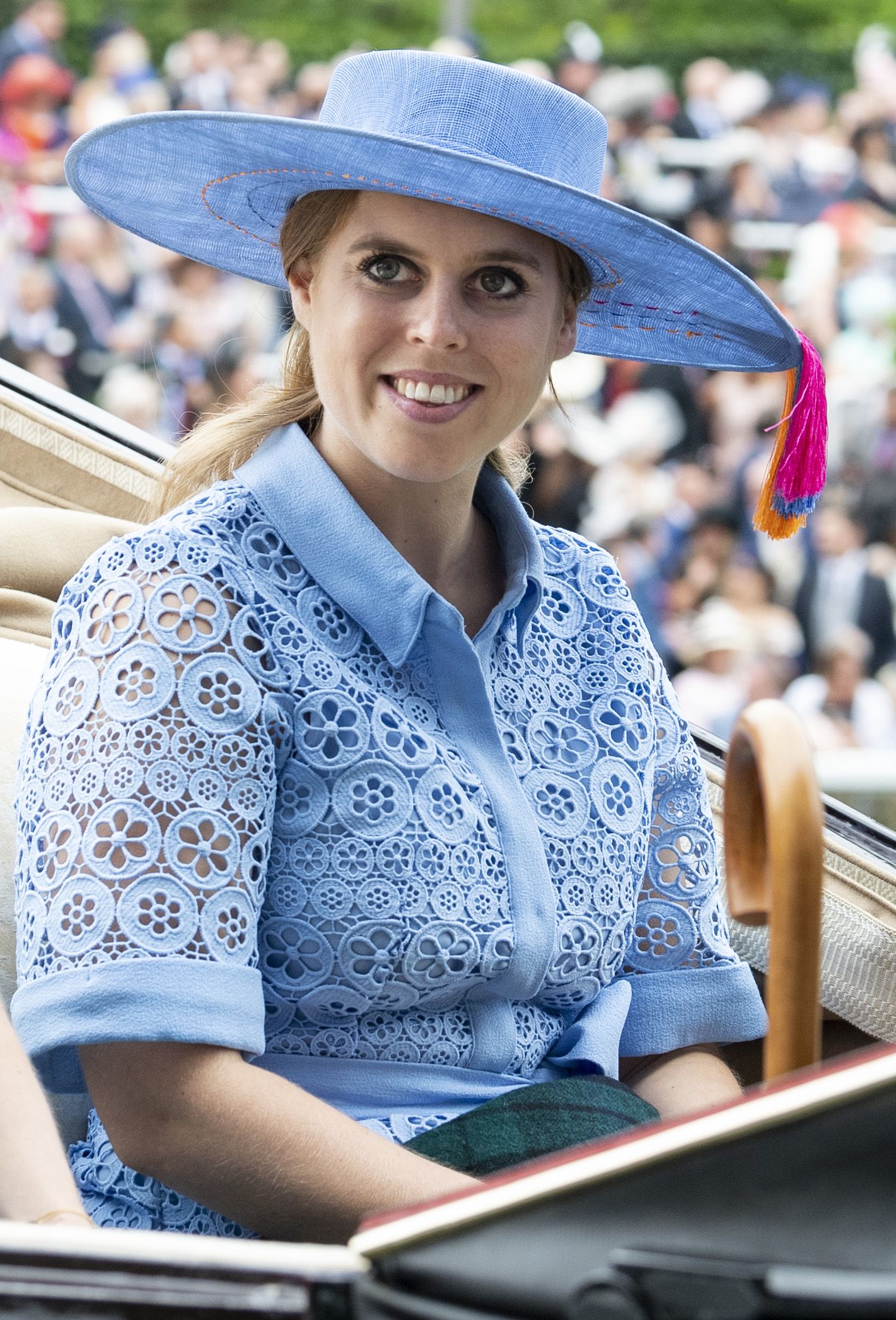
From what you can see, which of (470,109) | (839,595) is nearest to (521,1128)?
(470,109)

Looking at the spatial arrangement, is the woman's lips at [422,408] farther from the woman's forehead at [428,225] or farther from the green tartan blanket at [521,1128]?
the green tartan blanket at [521,1128]

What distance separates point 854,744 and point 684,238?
5070 millimetres

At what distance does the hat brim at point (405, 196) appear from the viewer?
4.60 ft

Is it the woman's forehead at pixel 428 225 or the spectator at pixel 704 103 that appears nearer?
the woman's forehead at pixel 428 225

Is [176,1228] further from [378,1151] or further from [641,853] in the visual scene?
[641,853]

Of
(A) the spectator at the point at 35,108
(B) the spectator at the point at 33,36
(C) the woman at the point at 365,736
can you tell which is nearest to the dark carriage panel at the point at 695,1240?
(C) the woman at the point at 365,736

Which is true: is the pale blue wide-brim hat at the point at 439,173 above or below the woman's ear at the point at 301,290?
above

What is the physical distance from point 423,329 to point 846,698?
5.36 metres

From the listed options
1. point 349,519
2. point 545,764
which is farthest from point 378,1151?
point 349,519

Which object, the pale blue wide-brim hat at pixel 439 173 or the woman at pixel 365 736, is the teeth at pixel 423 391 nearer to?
the woman at pixel 365 736

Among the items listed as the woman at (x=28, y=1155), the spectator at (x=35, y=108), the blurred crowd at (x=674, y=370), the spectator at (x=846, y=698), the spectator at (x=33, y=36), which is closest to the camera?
the woman at (x=28, y=1155)

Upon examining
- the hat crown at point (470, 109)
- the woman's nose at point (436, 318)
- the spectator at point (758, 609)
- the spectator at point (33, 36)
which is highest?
the spectator at point (33, 36)

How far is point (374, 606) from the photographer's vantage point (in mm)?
1480

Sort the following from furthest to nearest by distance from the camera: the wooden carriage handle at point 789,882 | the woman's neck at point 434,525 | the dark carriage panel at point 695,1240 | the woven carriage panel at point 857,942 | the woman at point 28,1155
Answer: the woven carriage panel at point 857,942, the woman's neck at point 434,525, the woman at point 28,1155, the wooden carriage handle at point 789,882, the dark carriage panel at point 695,1240
